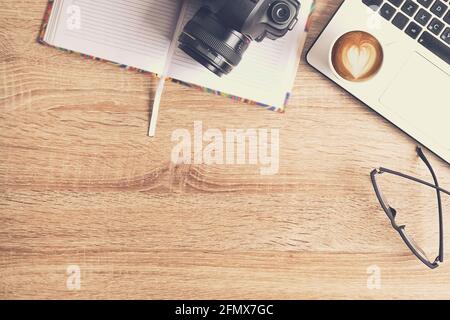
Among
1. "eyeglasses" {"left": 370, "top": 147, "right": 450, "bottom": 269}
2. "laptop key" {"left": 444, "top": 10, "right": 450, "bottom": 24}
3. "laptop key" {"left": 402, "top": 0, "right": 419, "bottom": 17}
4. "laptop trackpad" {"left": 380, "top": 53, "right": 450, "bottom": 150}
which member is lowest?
"eyeglasses" {"left": 370, "top": 147, "right": 450, "bottom": 269}

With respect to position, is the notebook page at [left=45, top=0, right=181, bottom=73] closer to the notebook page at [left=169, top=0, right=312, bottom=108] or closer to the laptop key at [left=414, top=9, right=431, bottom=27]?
the notebook page at [left=169, top=0, right=312, bottom=108]

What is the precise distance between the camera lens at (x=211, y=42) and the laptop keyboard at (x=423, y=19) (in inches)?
7.6

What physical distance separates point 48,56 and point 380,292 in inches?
22.8

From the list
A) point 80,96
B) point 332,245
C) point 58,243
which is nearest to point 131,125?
point 80,96

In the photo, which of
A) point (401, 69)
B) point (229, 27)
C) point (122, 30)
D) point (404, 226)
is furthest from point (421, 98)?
point (122, 30)

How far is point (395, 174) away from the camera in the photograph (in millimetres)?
657

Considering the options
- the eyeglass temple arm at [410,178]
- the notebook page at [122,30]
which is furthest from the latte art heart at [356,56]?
the notebook page at [122,30]

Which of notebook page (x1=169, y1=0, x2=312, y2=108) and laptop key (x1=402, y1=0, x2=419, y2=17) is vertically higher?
laptop key (x1=402, y1=0, x2=419, y2=17)

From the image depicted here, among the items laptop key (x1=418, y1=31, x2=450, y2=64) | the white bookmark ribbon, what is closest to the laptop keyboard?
laptop key (x1=418, y1=31, x2=450, y2=64)

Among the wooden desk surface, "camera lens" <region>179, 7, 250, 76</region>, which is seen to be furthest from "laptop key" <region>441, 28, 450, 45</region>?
A: "camera lens" <region>179, 7, 250, 76</region>

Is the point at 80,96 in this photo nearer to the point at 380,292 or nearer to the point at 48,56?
the point at 48,56

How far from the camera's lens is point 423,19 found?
0.62m

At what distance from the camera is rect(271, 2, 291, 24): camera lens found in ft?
1.89

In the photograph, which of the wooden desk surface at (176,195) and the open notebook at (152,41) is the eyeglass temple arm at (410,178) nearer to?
the wooden desk surface at (176,195)
